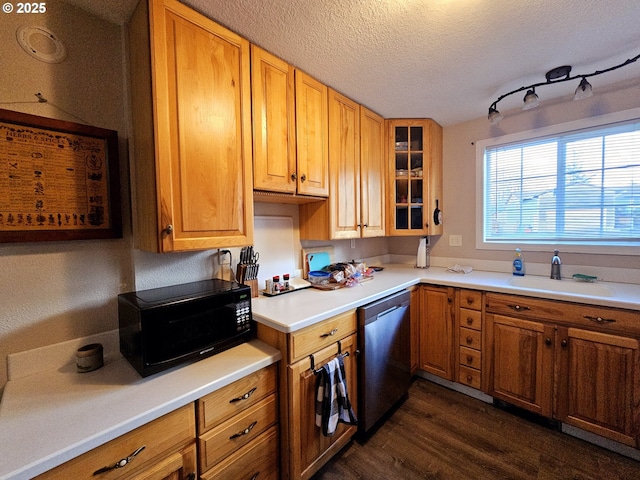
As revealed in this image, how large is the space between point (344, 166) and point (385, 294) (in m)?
1.00

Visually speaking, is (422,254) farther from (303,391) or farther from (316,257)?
(303,391)

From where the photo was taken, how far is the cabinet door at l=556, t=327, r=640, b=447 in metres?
1.46

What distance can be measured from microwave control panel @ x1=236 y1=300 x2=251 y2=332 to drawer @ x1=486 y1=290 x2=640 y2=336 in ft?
5.58

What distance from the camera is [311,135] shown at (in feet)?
5.69

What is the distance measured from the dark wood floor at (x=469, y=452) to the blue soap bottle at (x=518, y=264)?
1.09m

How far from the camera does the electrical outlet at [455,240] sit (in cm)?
262

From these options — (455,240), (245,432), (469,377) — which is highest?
(455,240)

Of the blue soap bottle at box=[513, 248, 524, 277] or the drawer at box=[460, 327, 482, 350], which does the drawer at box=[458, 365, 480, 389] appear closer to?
the drawer at box=[460, 327, 482, 350]

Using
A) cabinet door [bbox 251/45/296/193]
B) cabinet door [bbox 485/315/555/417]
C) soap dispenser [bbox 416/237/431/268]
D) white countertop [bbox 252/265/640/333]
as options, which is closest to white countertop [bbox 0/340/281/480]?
white countertop [bbox 252/265/640/333]

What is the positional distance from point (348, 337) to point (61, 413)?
122cm

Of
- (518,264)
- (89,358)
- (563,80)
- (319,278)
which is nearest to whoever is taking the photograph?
(89,358)

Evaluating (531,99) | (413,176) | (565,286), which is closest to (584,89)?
(531,99)

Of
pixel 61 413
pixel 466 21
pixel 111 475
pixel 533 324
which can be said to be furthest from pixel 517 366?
pixel 61 413

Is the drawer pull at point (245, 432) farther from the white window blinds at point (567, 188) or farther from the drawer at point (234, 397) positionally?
the white window blinds at point (567, 188)
